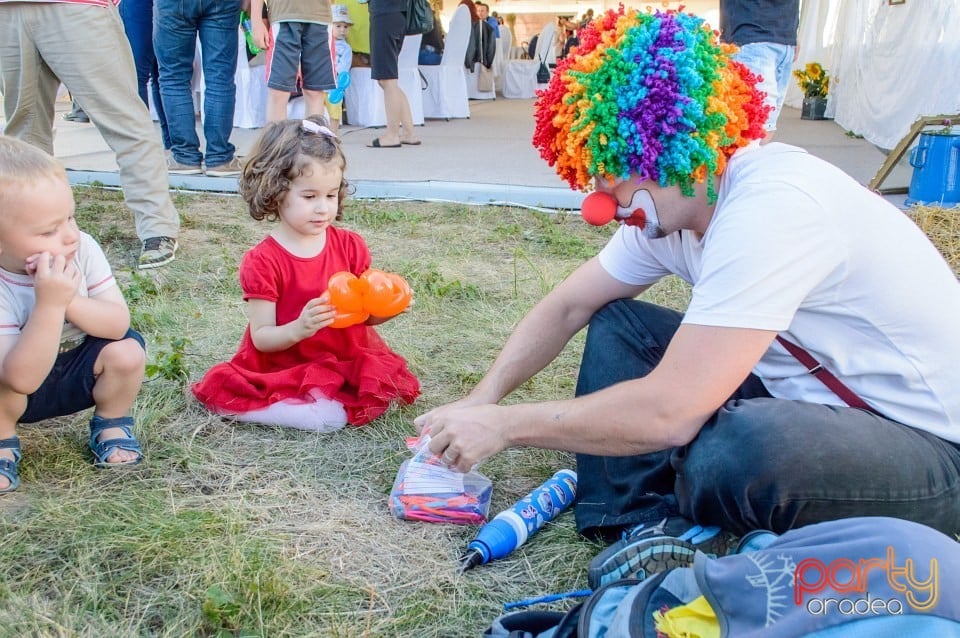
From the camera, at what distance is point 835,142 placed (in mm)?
7766

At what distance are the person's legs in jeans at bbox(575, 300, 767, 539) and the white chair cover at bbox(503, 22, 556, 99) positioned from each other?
A: 12.6 m

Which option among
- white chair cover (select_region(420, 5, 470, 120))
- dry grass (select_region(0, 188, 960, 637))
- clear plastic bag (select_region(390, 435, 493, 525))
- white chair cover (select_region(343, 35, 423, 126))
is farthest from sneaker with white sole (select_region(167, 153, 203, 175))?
white chair cover (select_region(420, 5, 470, 120))

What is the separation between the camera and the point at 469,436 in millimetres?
1642

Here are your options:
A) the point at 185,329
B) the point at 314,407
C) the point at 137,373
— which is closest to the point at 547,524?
the point at 314,407

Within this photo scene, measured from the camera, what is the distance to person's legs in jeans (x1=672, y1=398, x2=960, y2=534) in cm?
146

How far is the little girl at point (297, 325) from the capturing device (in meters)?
2.32

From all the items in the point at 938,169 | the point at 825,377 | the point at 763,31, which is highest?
the point at 763,31

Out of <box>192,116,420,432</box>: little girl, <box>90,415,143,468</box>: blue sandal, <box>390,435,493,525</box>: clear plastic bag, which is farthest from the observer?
<box>192,116,420,432</box>: little girl

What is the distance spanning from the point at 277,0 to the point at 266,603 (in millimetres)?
4658

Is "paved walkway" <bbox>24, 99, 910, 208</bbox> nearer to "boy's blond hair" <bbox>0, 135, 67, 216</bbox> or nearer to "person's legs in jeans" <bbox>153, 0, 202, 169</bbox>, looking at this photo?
"person's legs in jeans" <bbox>153, 0, 202, 169</bbox>

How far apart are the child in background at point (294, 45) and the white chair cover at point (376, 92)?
3.30 meters

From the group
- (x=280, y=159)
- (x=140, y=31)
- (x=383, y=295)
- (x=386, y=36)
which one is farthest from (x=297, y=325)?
(x=386, y=36)

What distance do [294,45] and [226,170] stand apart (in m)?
0.93

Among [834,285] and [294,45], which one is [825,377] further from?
[294,45]
